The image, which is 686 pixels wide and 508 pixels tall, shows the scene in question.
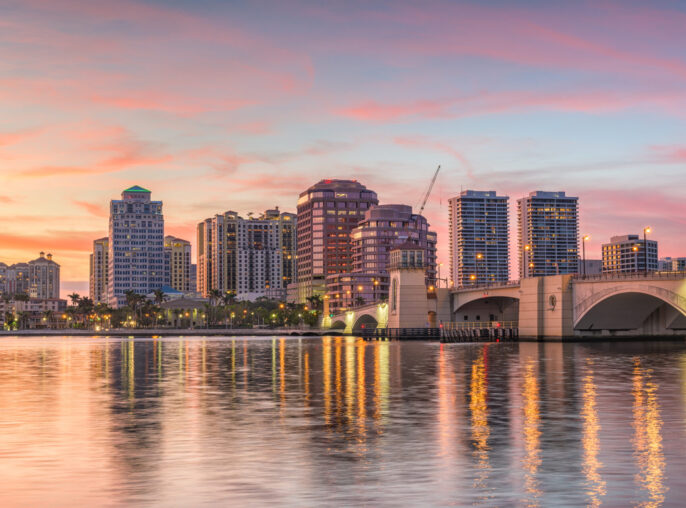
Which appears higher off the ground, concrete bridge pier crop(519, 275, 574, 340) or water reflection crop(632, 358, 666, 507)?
concrete bridge pier crop(519, 275, 574, 340)

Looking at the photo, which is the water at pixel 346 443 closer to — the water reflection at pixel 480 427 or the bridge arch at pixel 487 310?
the water reflection at pixel 480 427

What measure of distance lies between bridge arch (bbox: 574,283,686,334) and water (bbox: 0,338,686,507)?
234ft

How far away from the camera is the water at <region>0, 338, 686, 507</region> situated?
67.1ft

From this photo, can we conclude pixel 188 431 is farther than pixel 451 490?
Yes

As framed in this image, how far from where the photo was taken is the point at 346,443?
28.6 meters

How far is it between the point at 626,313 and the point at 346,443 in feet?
384

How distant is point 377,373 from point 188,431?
3802 centimetres

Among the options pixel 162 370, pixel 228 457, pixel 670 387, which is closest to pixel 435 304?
pixel 162 370

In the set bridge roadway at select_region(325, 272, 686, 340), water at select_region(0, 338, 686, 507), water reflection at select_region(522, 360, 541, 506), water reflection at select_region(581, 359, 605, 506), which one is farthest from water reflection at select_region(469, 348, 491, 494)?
bridge roadway at select_region(325, 272, 686, 340)

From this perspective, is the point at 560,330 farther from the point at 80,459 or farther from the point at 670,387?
the point at 80,459

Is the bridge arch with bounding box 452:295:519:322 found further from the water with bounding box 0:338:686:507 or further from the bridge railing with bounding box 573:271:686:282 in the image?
the water with bounding box 0:338:686:507

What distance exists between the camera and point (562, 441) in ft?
94.5

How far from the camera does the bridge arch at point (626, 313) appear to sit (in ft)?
419

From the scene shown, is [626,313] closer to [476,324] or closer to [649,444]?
[476,324]
